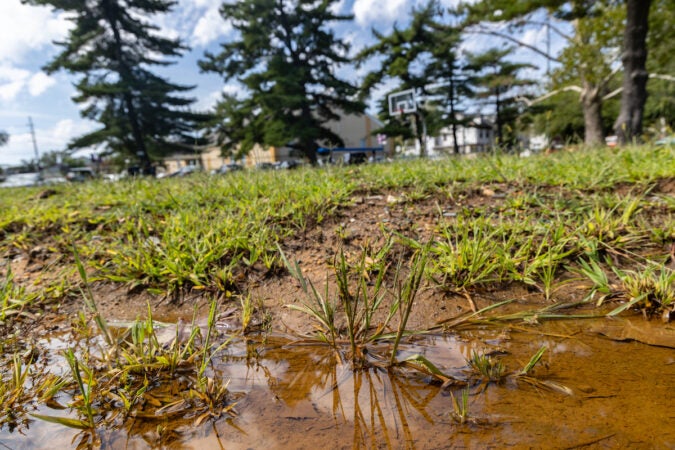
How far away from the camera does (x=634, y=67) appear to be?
6703 millimetres

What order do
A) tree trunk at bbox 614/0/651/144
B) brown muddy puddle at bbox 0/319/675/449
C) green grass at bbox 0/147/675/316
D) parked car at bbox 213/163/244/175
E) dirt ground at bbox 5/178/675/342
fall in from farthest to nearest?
1. tree trunk at bbox 614/0/651/144
2. parked car at bbox 213/163/244/175
3. green grass at bbox 0/147/675/316
4. dirt ground at bbox 5/178/675/342
5. brown muddy puddle at bbox 0/319/675/449

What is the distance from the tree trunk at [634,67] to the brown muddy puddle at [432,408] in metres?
7.71

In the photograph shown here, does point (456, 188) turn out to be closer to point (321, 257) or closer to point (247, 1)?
point (321, 257)

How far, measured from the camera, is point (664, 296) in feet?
3.68

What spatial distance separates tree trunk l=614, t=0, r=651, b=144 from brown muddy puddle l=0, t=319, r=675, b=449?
771cm

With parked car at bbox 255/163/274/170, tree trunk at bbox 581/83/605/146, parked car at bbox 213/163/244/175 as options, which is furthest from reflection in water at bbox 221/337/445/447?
tree trunk at bbox 581/83/605/146

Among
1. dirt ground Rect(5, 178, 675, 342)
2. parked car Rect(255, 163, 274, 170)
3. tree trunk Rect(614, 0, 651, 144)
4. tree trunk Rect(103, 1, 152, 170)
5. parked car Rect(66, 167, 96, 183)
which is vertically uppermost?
tree trunk Rect(103, 1, 152, 170)

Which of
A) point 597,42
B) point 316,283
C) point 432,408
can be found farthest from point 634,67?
point 432,408

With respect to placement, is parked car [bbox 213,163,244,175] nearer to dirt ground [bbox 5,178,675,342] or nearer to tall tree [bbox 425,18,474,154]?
dirt ground [bbox 5,178,675,342]

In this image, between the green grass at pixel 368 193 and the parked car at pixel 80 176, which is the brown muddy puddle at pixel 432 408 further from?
the parked car at pixel 80 176

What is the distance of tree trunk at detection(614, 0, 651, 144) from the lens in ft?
21.4

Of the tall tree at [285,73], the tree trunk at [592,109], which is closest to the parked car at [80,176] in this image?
the tall tree at [285,73]

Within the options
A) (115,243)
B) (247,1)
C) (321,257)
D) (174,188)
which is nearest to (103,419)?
(321,257)

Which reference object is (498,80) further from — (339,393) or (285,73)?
(339,393)
